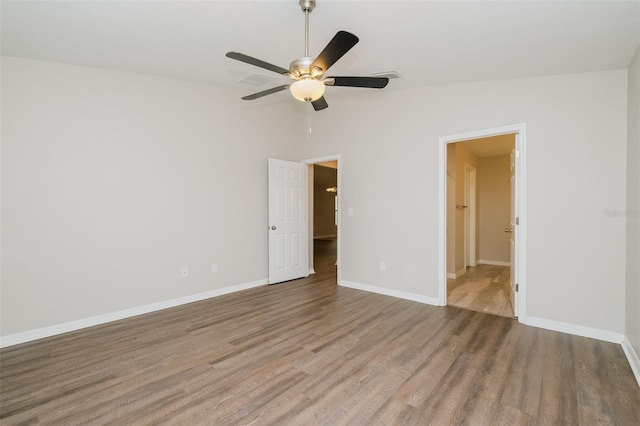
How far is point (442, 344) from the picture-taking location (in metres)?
2.67

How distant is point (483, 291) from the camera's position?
431cm

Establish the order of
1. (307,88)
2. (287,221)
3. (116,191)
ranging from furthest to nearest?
1. (287,221)
2. (116,191)
3. (307,88)

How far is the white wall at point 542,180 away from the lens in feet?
9.00

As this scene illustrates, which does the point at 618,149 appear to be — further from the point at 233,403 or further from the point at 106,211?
the point at 106,211

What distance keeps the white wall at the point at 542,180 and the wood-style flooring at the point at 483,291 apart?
45cm

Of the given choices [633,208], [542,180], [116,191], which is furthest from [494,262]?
[116,191]

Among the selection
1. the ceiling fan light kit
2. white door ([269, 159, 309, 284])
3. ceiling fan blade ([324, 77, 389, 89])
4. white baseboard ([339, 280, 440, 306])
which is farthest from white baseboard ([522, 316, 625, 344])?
white door ([269, 159, 309, 284])

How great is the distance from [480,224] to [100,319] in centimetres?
724

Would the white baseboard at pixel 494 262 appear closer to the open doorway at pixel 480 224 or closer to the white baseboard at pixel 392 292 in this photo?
the open doorway at pixel 480 224

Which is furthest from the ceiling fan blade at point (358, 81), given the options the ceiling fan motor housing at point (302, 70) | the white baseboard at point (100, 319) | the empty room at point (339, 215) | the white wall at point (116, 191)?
the white baseboard at point (100, 319)

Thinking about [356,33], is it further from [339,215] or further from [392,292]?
[392,292]

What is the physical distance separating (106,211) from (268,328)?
7.33 feet

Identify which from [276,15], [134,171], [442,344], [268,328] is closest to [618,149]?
[442,344]

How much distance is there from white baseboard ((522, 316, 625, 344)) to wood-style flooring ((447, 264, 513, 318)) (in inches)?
10.1
